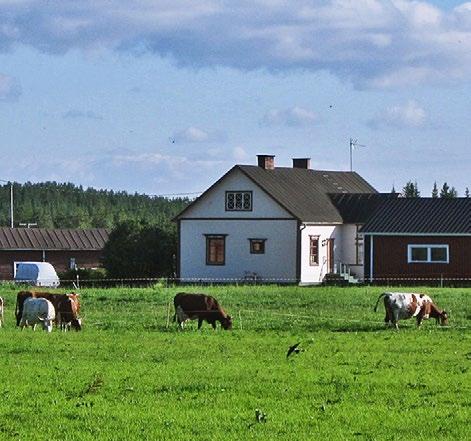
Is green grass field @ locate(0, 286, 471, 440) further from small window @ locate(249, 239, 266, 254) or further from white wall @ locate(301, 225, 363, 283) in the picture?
small window @ locate(249, 239, 266, 254)

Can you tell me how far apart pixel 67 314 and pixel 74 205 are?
152 metres

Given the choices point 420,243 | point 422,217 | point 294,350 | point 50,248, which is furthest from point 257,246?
point 294,350

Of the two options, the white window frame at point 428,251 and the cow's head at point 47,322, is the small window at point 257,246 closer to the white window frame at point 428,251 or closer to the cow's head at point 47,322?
the white window frame at point 428,251

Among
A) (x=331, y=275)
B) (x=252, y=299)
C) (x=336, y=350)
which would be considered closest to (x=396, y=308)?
(x=336, y=350)

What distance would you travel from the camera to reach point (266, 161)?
2650 inches

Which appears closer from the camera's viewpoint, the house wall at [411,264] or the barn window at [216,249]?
the house wall at [411,264]

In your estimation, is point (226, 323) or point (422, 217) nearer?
point (226, 323)

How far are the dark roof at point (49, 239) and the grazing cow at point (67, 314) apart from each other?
4997 centimetres

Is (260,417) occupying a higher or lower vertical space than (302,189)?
lower

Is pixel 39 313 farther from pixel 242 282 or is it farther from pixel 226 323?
pixel 242 282

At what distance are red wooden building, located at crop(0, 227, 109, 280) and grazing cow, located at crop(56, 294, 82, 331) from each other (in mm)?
48617

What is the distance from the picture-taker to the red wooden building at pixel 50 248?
82188mm

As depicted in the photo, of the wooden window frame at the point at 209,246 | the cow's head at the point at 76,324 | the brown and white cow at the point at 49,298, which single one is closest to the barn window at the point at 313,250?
the wooden window frame at the point at 209,246

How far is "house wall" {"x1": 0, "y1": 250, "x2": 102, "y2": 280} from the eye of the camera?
269 ft
